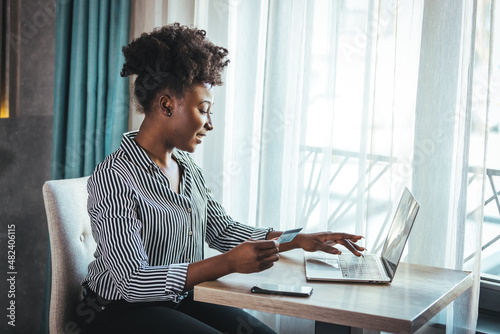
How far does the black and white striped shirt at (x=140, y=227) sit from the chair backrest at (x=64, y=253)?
0.08 meters

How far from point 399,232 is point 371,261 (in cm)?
13

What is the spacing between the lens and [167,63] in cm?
149

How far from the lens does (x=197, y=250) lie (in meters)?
1.57

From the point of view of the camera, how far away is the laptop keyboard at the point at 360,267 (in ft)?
4.30

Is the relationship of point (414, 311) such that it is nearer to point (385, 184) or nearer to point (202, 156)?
point (385, 184)

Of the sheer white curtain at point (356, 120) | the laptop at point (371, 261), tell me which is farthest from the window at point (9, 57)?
the laptop at point (371, 261)

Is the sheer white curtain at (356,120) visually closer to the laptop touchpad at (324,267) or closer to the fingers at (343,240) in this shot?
the laptop touchpad at (324,267)

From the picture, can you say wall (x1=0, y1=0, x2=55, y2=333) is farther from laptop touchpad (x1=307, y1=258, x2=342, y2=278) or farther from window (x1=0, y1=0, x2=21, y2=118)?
laptop touchpad (x1=307, y1=258, x2=342, y2=278)

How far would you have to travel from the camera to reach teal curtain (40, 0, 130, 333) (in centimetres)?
239

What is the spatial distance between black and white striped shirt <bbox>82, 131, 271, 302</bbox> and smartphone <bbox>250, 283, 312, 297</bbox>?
0.20 meters

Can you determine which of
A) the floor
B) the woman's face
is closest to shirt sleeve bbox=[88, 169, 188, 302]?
the woman's face

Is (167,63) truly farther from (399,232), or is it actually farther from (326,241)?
(399,232)

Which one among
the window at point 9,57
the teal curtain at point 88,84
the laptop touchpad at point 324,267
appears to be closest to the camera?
the laptop touchpad at point 324,267

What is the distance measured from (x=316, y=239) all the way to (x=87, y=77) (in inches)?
58.6
